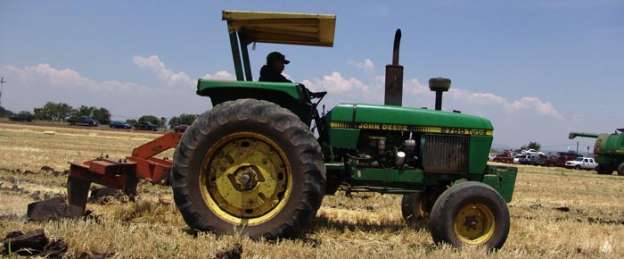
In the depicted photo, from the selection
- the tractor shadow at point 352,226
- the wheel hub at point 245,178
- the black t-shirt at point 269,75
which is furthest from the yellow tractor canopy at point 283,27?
the tractor shadow at point 352,226

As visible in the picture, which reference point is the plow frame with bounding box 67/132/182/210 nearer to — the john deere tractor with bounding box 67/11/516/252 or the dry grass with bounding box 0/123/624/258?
the john deere tractor with bounding box 67/11/516/252

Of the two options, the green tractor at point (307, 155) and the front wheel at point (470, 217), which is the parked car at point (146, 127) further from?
the front wheel at point (470, 217)

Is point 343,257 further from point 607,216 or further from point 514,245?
point 607,216

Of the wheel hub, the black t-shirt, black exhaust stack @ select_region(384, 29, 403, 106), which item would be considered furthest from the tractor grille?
the wheel hub

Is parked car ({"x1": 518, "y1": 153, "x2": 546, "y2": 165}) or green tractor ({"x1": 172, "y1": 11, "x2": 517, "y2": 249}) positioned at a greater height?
green tractor ({"x1": 172, "y1": 11, "x2": 517, "y2": 249})

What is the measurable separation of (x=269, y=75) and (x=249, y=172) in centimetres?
134

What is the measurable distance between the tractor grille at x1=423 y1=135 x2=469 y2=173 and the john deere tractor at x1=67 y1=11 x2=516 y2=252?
0.04 ft

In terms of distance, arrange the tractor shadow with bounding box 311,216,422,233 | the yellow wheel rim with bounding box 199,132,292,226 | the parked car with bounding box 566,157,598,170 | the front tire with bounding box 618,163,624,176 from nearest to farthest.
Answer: the yellow wheel rim with bounding box 199,132,292,226
the tractor shadow with bounding box 311,216,422,233
the front tire with bounding box 618,163,624,176
the parked car with bounding box 566,157,598,170

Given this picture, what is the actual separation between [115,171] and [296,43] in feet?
8.08

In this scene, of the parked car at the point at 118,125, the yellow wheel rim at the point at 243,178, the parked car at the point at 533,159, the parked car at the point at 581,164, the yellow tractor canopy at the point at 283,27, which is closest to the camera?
the yellow wheel rim at the point at 243,178

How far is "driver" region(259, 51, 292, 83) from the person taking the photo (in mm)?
6551

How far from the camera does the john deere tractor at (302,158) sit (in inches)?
217

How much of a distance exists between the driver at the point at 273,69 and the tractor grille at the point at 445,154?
5.68 feet

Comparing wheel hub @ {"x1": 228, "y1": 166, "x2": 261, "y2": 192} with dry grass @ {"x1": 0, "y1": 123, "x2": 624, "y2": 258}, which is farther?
wheel hub @ {"x1": 228, "y1": 166, "x2": 261, "y2": 192}
